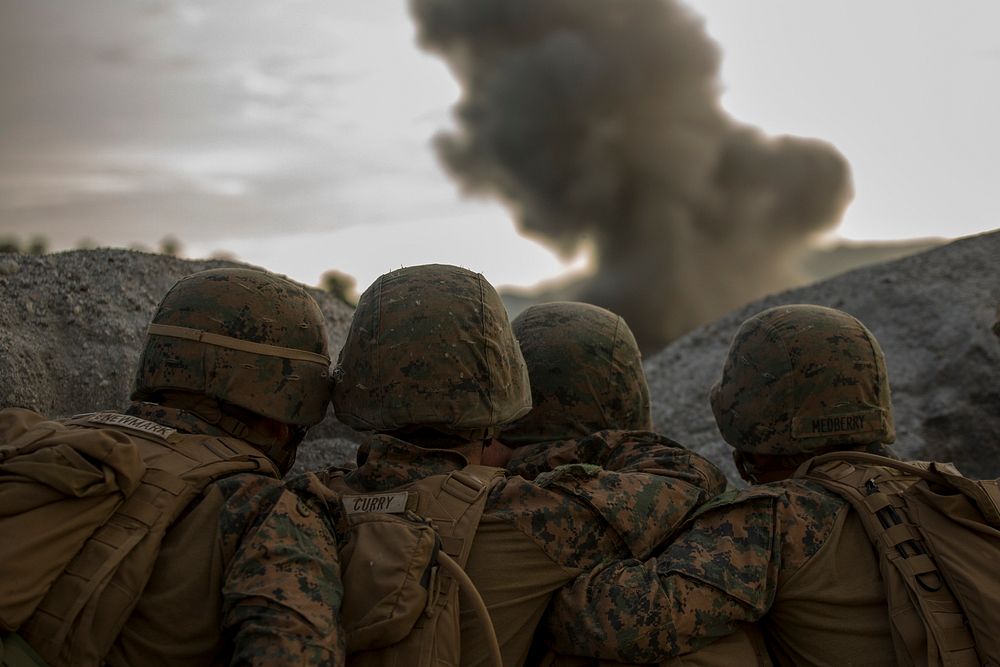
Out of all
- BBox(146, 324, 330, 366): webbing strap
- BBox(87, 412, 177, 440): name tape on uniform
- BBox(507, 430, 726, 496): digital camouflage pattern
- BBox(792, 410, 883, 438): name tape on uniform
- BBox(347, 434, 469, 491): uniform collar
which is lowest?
BBox(507, 430, 726, 496): digital camouflage pattern

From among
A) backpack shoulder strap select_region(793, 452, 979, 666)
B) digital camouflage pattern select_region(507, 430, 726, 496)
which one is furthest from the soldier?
backpack shoulder strap select_region(793, 452, 979, 666)

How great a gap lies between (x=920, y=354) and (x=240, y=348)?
508 cm

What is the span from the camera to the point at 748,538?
2723 mm

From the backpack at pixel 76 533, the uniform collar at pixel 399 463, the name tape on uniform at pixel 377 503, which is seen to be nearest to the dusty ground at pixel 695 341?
the uniform collar at pixel 399 463

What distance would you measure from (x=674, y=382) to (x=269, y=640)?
5.29 meters

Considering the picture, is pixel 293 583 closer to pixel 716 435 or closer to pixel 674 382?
pixel 716 435

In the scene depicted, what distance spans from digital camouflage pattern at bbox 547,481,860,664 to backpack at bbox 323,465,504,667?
36cm

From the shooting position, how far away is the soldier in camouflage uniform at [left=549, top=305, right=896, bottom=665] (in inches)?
102

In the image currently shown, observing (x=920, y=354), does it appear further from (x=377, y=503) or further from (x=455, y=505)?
(x=377, y=503)

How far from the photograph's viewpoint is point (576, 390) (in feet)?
11.4

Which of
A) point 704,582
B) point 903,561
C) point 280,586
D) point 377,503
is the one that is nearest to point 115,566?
point 280,586

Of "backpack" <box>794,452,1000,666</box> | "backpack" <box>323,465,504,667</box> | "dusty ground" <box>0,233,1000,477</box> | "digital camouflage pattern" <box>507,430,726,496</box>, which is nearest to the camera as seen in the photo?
"backpack" <box>323,465,504,667</box>

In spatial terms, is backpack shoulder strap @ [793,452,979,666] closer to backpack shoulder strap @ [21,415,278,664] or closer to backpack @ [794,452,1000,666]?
backpack @ [794,452,1000,666]

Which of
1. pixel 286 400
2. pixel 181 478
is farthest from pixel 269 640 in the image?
pixel 286 400
